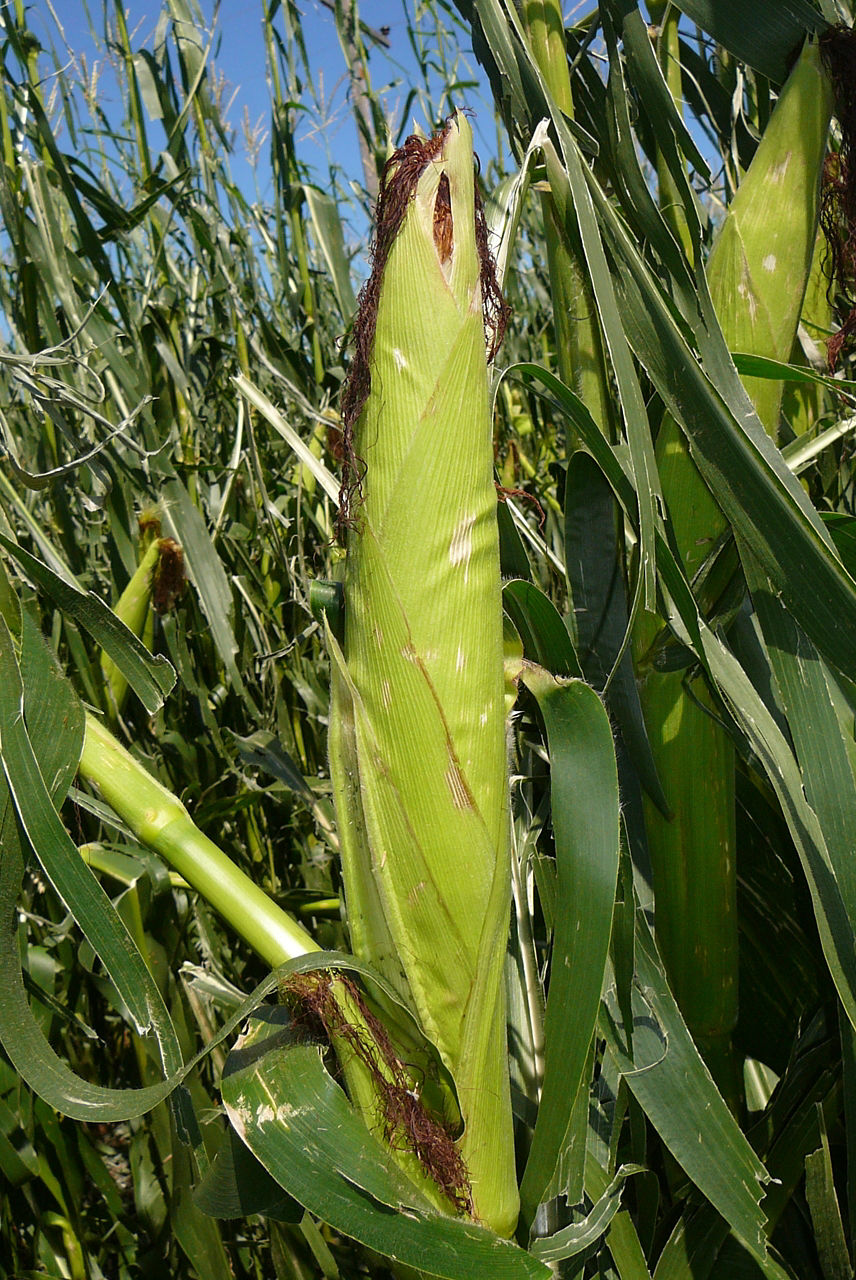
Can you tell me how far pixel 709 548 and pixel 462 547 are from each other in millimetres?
221

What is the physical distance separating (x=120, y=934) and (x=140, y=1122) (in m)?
0.73

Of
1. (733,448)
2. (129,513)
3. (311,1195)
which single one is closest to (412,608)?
(733,448)

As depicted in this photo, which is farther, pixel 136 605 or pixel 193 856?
pixel 136 605

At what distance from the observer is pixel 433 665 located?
486 mm

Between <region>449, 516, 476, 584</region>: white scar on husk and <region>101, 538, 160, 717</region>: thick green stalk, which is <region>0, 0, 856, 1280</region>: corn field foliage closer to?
<region>449, 516, 476, 584</region>: white scar on husk

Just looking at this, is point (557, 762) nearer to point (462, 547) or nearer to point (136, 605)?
point (462, 547)

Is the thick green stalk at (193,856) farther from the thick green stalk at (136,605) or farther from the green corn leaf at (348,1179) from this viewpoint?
the thick green stalk at (136,605)

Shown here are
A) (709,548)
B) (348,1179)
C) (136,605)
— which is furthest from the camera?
(136,605)

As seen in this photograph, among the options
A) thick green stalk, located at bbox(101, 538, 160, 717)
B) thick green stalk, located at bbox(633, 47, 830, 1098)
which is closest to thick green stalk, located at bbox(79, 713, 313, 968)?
thick green stalk, located at bbox(633, 47, 830, 1098)

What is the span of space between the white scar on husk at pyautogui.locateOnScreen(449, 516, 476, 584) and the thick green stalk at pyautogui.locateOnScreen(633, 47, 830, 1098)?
187 mm

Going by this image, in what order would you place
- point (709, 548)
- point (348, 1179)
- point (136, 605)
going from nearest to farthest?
1. point (348, 1179)
2. point (709, 548)
3. point (136, 605)

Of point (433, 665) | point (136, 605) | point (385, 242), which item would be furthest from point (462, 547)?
point (136, 605)

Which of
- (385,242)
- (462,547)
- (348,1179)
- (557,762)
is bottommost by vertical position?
(348,1179)

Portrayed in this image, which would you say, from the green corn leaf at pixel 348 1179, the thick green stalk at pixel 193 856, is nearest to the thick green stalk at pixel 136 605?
the thick green stalk at pixel 193 856
